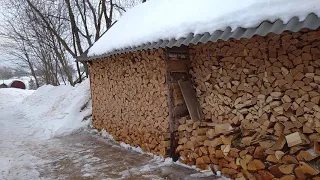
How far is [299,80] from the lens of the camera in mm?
3395

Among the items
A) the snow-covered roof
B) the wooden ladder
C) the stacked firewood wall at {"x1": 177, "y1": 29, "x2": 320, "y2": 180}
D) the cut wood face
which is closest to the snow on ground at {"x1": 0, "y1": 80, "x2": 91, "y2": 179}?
the cut wood face

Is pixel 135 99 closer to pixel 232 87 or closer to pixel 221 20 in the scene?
pixel 232 87

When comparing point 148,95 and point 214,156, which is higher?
point 148,95

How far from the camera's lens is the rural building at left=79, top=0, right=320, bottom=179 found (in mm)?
3227

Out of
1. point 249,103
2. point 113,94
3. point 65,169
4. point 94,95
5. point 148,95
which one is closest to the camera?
point 249,103

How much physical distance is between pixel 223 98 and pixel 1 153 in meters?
5.50

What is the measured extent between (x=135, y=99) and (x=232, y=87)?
2.61m

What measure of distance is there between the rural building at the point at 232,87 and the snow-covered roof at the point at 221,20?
0.04ft

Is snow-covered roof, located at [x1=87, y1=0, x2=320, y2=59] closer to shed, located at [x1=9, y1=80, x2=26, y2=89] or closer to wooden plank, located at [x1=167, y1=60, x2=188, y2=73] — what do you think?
wooden plank, located at [x1=167, y1=60, x2=188, y2=73]

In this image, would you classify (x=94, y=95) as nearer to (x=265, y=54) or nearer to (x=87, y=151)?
(x=87, y=151)

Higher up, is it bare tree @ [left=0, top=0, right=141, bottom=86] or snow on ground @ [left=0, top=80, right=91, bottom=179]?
bare tree @ [left=0, top=0, right=141, bottom=86]

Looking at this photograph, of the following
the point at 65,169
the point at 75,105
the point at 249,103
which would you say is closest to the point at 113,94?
the point at 65,169

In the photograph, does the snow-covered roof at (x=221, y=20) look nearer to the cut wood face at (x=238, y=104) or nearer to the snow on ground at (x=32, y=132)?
the cut wood face at (x=238, y=104)

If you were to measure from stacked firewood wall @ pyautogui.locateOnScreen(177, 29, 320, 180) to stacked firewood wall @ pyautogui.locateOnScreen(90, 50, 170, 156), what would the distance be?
70cm
